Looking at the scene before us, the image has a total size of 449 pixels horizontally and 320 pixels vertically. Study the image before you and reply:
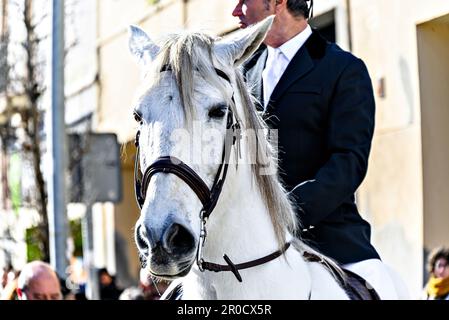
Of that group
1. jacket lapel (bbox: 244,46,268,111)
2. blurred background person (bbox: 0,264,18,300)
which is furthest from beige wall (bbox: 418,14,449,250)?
jacket lapel (bbox: 244,46,268,111)

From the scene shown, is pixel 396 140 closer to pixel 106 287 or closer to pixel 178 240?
pixel 106 287

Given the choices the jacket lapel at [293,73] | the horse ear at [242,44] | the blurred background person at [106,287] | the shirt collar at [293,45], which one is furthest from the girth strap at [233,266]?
the blurred background person at [106,287]

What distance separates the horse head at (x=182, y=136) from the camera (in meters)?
4.05

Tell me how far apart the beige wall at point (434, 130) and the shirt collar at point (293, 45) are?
13.7ft

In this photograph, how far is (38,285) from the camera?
7906 mm

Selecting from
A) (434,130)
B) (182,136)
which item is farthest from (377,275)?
(434,130)

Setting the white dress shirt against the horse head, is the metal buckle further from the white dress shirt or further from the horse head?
the white dress shirt

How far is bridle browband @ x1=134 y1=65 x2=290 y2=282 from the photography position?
13.6 feet

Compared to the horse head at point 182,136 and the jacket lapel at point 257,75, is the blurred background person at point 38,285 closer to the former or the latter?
the jacket lapel at point 257,75

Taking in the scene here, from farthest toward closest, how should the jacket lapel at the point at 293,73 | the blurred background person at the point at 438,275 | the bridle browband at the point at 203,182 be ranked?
the blurred background person at the point at 438,275 < the jacket lapel at the point at 293,73 < the bridle browband at the point at 203,182

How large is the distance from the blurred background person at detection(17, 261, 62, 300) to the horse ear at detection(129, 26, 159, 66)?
3.31 meters

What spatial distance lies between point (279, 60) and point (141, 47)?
2.78 ft
